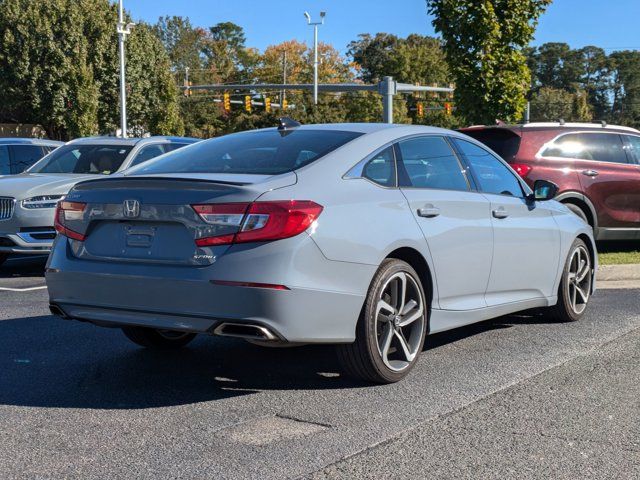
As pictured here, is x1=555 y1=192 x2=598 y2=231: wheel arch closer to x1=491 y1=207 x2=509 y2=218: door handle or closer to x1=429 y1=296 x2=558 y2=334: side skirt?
x1=429 y1=296 x2=558 y2=334: side skirt

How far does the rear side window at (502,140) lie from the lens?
416 inches

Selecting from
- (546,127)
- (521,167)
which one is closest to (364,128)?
(521,167)

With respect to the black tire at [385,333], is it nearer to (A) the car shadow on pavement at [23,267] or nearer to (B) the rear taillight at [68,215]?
(B) the rear taillight at [68,215]

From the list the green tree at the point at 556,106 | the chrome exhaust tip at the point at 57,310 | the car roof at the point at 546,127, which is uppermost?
the green tree at the point at 556,106

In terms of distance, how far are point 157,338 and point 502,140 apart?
20.2ft

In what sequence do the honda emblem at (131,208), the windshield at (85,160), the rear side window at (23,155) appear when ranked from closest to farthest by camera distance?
the honda emblem at (131,208)
the windshield at (85,160)
the rear side window at (23,155)

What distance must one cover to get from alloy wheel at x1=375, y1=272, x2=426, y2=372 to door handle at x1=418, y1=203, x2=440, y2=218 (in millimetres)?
409

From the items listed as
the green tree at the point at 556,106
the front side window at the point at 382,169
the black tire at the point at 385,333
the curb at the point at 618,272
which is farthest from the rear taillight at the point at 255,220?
the green tree at the point at 556,106

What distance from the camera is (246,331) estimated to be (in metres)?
4.41

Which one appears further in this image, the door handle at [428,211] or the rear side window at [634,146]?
the rear side window at [634,146]

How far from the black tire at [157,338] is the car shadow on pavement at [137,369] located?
62mm

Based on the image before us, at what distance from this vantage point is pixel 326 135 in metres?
5.39

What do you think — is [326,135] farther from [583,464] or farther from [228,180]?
[583,464]

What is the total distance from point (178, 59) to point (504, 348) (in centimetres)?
8196
